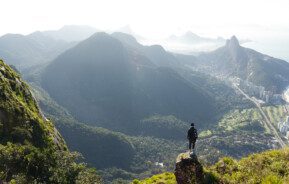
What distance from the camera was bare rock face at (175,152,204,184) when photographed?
113 feet

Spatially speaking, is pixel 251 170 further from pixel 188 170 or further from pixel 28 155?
pixel 28 155

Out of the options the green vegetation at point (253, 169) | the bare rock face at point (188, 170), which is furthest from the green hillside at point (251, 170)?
the bare rock face at point (188, 170)

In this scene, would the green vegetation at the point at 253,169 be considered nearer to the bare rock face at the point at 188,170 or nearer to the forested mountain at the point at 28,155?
the bare rock face at the point at 188,170

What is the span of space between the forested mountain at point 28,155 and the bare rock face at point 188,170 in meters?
18.4

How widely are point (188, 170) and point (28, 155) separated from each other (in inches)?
1111

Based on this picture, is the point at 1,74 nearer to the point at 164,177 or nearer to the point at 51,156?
the point at 51,156

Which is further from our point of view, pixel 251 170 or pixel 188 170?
pixel 188 170

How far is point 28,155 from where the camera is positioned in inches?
2148

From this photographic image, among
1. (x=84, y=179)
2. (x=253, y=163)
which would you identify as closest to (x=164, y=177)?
(x=253, y=163)

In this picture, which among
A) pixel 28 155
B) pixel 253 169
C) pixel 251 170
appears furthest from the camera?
pixel 28 155

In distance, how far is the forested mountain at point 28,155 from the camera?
52.6 m

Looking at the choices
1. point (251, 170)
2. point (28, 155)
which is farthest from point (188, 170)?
point (28, 155)

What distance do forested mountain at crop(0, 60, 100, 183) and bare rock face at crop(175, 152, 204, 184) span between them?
18.4 meters

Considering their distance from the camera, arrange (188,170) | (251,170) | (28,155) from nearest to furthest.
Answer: (251,170) < (188,170) < (28,155)
